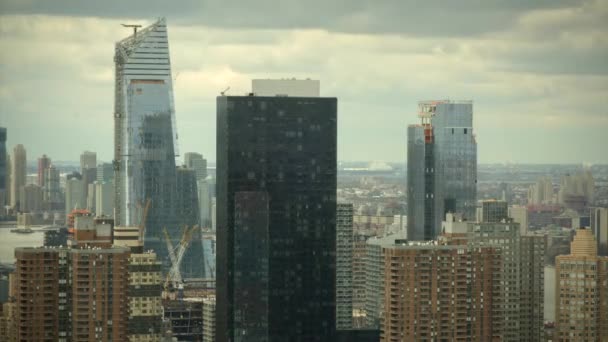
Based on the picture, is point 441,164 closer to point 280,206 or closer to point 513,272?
point 513,272

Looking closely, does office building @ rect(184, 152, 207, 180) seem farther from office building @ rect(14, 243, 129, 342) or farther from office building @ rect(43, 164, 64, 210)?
office building @ rect(14, 243, 129, 342)

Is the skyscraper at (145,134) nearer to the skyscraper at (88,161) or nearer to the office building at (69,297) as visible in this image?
the skyscraper at (88,161)

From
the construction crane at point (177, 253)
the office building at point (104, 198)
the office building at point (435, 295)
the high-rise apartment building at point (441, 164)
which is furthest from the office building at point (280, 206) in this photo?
the office building at point (104, 198)

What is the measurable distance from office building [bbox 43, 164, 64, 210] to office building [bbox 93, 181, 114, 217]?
0.80 metres

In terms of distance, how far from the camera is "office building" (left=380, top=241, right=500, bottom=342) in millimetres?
25500

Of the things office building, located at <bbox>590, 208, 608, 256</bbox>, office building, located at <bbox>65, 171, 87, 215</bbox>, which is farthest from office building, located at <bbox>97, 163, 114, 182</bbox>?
office building, located at <bbox>590, 208, 608, 256</bbox>

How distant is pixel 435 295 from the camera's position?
25.7 metres

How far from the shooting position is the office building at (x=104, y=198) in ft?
108

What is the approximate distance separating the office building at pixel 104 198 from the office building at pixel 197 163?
1.52 m

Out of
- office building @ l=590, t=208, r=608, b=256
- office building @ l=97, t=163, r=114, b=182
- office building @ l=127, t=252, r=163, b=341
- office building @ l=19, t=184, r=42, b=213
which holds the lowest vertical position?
office building @ l=127, t=252, r=163, b=341

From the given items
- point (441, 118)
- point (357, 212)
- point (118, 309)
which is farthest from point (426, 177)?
point (118, 309)

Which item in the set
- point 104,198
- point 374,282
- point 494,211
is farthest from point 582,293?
point 104,198

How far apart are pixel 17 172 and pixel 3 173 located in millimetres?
246

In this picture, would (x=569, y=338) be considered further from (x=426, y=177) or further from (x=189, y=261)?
(x=189, y=261)
